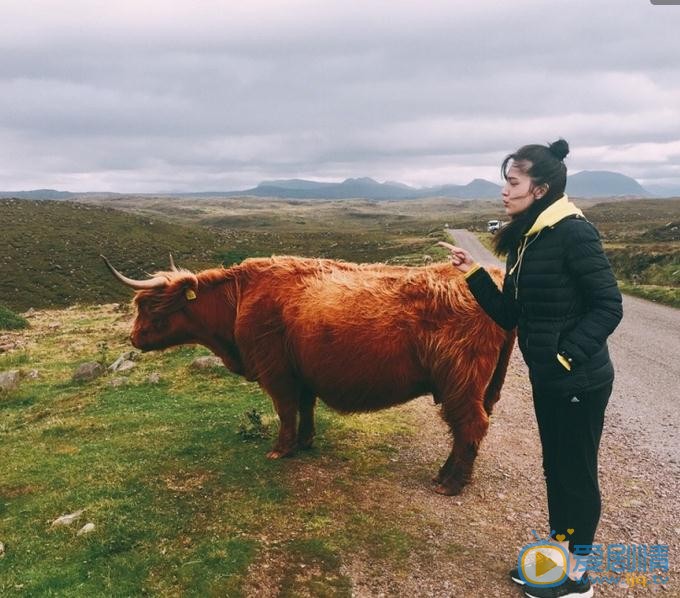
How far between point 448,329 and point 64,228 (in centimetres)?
6055

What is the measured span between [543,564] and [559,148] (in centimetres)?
330

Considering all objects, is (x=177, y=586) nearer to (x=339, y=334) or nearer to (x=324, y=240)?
(x=339, y=334)

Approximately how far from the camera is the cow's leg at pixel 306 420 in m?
6.94

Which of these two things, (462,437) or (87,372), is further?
(87,372)

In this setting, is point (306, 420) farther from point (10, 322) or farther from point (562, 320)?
point (10, 322)

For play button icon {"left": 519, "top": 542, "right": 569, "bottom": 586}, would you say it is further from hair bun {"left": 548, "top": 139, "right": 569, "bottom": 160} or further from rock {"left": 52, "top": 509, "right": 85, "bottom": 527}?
rock {"left": 52, "top": 509, "right": 85, "bottom": 527}

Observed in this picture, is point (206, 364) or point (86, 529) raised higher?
point (86, 529)

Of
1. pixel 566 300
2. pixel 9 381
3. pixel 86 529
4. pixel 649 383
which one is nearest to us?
pixel 566 300

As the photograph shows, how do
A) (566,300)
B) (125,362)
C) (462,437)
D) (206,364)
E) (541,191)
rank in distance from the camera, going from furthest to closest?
(125,362), (206,364), (462,437), (541,191), (566,300)

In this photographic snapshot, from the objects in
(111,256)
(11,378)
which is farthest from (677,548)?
(111,256)

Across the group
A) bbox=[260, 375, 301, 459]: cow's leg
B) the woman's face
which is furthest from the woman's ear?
bbox=[260, 375, 301, 459]: cow's leg

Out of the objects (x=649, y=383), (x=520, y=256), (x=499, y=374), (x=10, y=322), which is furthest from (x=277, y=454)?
(x=10, y=322)

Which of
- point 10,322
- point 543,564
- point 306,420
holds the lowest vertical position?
point 10,322

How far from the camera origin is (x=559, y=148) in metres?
3.86
